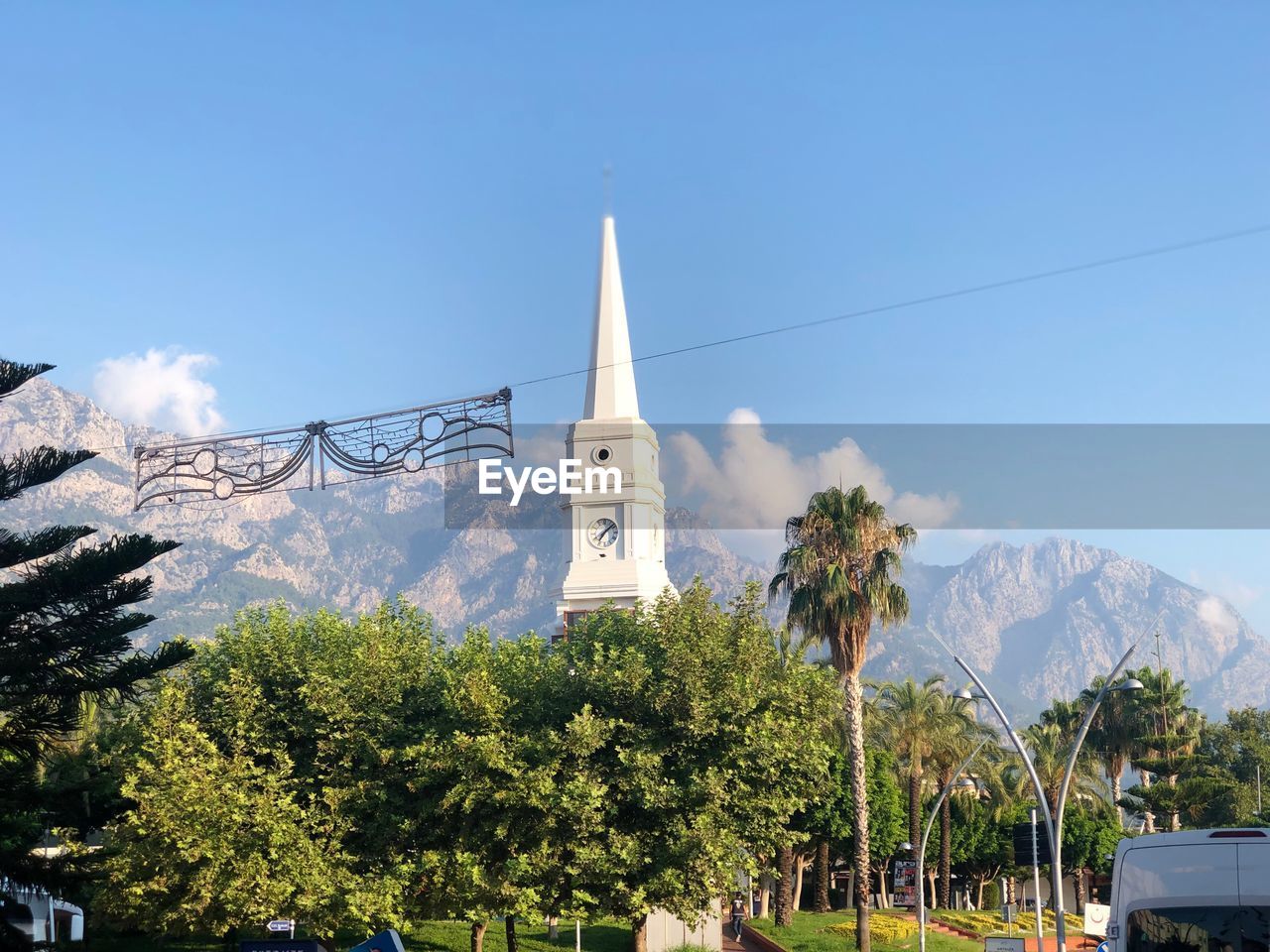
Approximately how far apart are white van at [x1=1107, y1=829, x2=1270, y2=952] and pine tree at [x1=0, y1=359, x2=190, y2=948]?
1553 cm

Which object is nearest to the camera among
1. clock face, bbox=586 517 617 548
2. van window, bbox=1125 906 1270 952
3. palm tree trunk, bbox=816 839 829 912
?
van window, bbox=1125 906 1270 952

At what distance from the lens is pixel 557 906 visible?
104ft

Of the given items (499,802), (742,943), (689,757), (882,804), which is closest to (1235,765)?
(882,804)

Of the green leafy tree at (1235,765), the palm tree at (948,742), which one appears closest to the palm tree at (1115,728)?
the green leafy tree at (1235,765)

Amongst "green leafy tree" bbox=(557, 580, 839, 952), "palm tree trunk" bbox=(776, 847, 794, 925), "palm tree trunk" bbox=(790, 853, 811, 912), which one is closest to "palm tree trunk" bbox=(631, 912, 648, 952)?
"green leafy tree" bbox=(557, 580, 839, 952)

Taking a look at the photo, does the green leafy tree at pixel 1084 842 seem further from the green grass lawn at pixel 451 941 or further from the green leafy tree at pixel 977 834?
the green grass lawn at pixel 451 941

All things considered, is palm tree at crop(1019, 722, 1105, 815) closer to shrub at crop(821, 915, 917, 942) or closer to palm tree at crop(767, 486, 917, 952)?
shrub at crop(821, 915, 917, 942)

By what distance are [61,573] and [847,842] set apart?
1838 inches

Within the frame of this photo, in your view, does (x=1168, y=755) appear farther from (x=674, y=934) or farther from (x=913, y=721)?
(x=674, y=934)

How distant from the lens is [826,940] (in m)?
44.9

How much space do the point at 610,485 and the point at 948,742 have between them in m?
19.7

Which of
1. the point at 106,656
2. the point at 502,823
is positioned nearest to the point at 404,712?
the point at 502,823

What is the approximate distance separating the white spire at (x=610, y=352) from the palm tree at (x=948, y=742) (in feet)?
66.2

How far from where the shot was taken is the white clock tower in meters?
68.2
